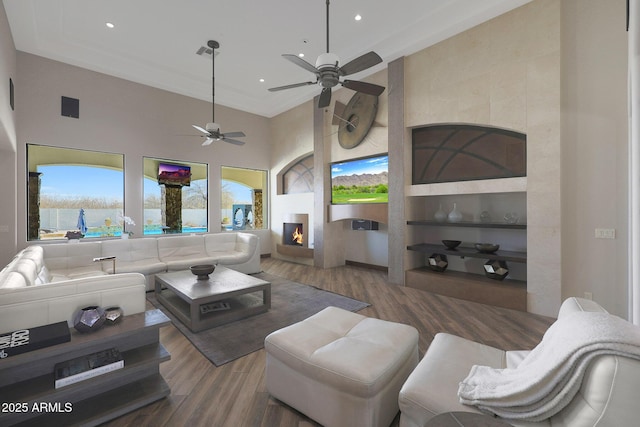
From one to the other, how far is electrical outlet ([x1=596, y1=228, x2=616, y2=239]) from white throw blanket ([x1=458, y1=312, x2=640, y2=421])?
2865mm

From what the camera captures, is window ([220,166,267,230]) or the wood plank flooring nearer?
the wood plank flooring

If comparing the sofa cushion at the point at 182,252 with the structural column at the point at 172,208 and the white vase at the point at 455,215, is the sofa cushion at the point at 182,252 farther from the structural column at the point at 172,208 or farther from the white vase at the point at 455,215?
the white vase at the point at 455,215

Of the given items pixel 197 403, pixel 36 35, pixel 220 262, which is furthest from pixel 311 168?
pixel 197 403

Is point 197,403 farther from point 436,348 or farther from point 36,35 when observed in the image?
point 36,35

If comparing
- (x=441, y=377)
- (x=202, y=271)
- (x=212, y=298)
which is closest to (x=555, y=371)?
(x=441, y=377)

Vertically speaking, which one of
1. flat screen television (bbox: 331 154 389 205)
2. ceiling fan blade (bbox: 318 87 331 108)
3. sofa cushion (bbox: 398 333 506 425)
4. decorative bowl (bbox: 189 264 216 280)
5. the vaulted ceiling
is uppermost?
the vaulted ceiling

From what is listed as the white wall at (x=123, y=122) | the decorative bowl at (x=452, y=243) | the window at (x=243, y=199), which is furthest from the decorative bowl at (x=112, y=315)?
the window at (x=243, y=199)

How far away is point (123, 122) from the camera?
5633 mm

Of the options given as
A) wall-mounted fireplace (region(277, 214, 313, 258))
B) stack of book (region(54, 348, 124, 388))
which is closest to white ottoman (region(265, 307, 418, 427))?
stack of book (region(54, 348, 124, 388))

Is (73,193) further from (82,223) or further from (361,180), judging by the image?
(361,180)

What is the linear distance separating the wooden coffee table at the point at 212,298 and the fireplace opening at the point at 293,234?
2.99 metres

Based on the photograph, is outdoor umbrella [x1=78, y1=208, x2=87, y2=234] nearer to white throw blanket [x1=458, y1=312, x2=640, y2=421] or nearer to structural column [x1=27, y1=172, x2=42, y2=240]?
structural column [x1=27, y1=172, x2=42, y2=240]

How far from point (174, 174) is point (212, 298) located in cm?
428

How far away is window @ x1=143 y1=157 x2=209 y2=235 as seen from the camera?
6.10 meters
